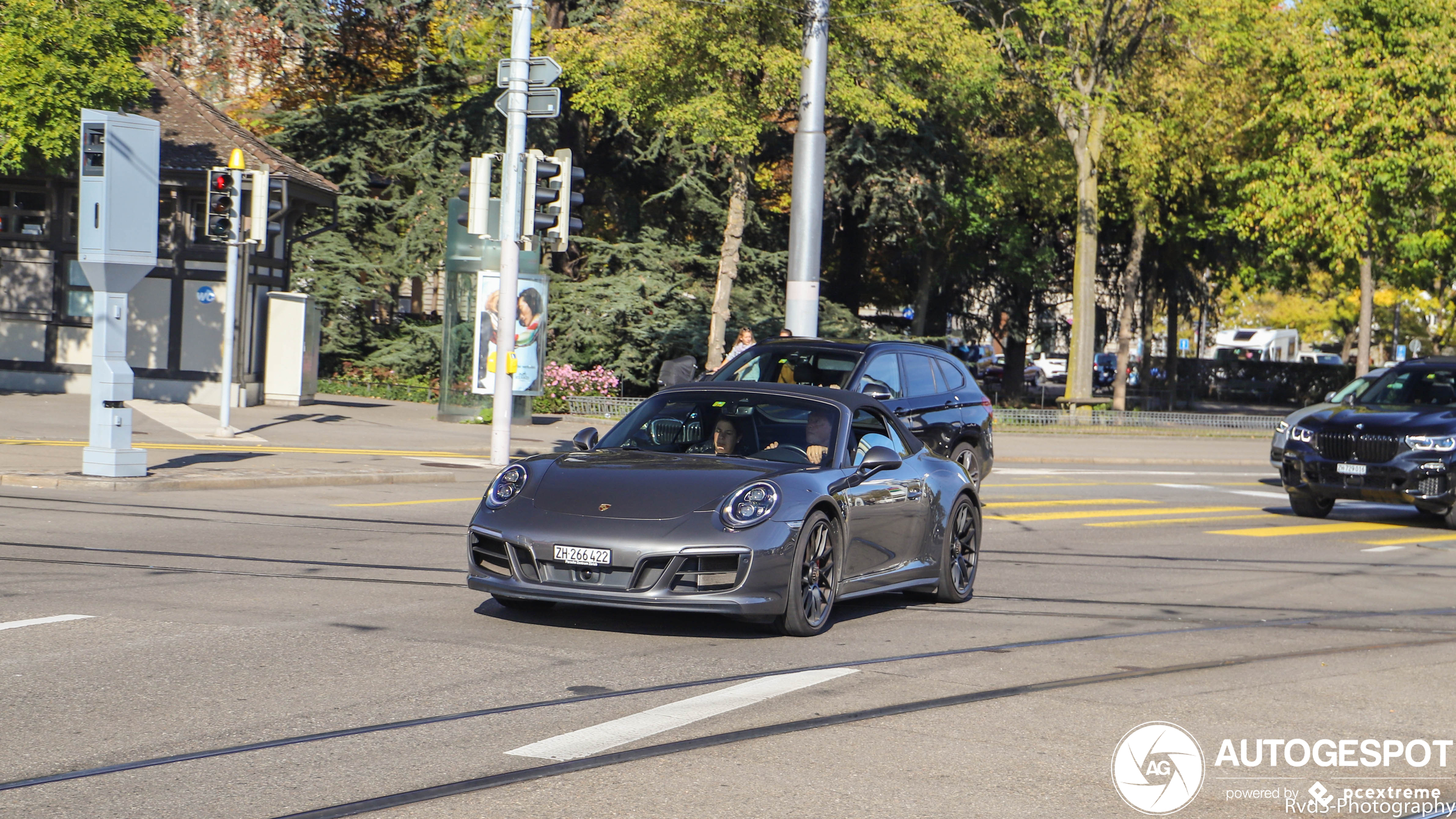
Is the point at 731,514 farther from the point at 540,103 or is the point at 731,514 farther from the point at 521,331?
the point at 521,331

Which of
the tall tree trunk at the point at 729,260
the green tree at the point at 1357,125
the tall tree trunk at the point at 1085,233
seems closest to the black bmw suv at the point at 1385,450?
the tall tree trunk at the point at 729,260

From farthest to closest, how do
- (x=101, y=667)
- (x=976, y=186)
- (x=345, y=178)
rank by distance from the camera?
(x=976, y=186) → (x=345, y=178) → (x=101, y=667)

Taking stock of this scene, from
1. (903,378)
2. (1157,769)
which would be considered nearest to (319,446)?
(903,378)

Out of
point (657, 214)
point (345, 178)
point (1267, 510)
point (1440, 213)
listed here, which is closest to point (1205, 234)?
point (1440, 213)

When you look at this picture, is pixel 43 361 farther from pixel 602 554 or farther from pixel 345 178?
pixel 602 554

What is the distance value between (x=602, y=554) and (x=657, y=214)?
30888 millimetres

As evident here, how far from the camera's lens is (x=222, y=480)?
15.5 m

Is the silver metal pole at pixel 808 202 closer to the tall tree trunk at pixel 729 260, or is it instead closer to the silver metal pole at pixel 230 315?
the silver metal pole at pixel 230 315

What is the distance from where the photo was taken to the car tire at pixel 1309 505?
1752cm

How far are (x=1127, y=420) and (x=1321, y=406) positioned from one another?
651 inches

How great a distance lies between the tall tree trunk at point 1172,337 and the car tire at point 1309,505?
30152 millimetres

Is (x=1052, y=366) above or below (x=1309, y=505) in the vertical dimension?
above

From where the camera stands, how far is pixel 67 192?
89.0ft

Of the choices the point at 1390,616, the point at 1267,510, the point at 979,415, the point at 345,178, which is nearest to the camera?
the point at 1390,616
